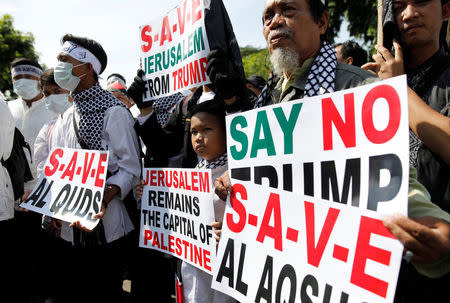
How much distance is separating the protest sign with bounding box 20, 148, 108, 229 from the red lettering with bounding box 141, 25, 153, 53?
1135 mm

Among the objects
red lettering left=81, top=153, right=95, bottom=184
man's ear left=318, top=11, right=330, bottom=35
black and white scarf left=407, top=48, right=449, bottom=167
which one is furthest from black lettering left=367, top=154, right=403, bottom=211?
red lettering left=81, top=153, right=95, bottom=184

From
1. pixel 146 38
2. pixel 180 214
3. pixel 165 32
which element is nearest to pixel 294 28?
pixel 180 214

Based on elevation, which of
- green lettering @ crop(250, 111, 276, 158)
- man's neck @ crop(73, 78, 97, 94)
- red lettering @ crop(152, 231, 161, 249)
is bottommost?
red lettering @ crop(152, 231, 161, 249)

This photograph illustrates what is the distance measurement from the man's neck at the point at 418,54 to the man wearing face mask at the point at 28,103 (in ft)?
14.3

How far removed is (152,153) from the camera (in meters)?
2.92

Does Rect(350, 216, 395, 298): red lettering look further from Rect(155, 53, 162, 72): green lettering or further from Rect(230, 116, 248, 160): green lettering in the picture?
Rect(155, 53, 162, 72): green lettering

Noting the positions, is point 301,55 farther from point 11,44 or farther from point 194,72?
point 11,44

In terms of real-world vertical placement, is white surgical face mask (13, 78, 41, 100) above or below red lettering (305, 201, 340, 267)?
above

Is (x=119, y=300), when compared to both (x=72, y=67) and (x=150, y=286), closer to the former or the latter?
(x=150, y=286)

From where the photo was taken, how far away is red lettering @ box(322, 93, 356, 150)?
109 centimetres

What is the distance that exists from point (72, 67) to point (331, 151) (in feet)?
7.94

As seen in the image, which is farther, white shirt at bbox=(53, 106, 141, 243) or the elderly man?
white shirt at bbox=(53, 106, 141, 243)

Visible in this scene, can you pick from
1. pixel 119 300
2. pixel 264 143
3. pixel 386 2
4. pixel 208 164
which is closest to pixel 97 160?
pixel 208 164

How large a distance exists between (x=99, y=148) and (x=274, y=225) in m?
1.77
